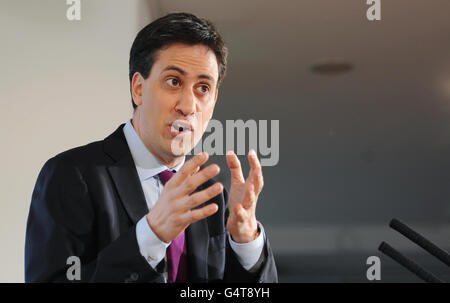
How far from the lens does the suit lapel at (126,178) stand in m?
1.06

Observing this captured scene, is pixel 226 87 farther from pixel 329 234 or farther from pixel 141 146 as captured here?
pixel 141 146

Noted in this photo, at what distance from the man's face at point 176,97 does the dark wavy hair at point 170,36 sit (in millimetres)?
14

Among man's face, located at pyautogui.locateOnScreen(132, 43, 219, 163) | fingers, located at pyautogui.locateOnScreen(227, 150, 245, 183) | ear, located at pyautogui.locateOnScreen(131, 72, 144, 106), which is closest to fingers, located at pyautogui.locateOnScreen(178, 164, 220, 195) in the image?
fingers, located at pyautogui.locateOnScreen(227, 150, 245, 183)

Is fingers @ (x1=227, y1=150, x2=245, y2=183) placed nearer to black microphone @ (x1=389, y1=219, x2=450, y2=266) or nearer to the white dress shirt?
the white dress shirt

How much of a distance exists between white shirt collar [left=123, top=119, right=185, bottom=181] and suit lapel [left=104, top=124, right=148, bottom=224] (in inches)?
0.6

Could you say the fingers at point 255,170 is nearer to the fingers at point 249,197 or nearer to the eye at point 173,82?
the fingers at point 249,197

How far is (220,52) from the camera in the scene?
→ 1.18 m

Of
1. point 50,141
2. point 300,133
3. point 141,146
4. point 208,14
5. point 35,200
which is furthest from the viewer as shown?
point 300,133

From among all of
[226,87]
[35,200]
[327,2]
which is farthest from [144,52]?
[327,2]

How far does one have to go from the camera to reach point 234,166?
3.30 feet

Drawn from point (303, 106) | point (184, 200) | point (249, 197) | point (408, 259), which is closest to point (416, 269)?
point (408, 259)

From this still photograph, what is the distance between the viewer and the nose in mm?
1103

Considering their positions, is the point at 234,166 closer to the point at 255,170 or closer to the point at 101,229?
the point at 255,170
